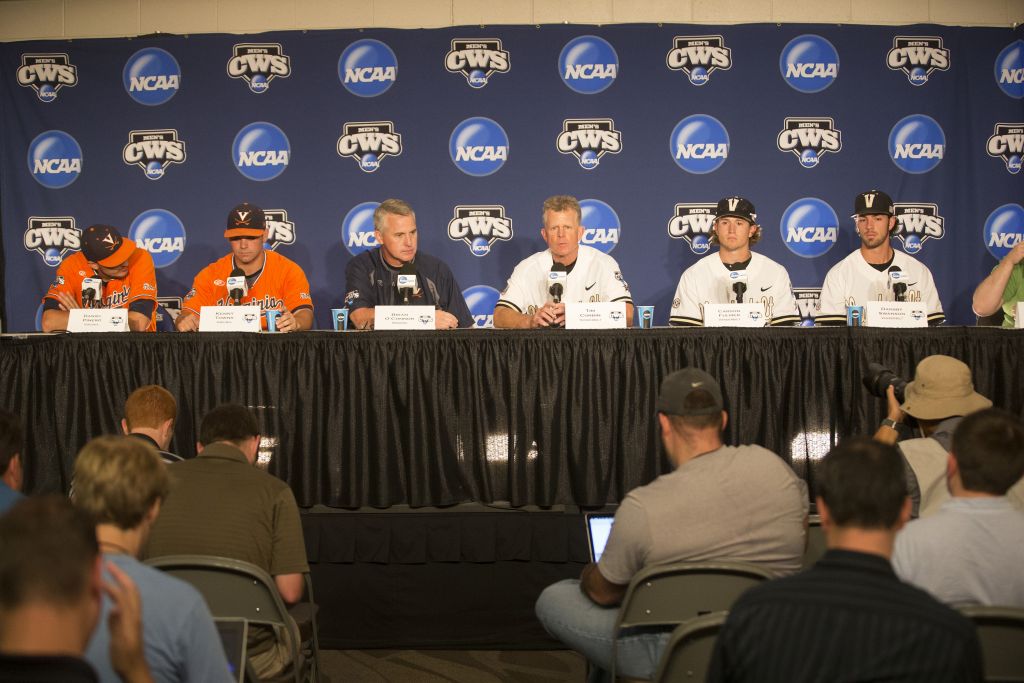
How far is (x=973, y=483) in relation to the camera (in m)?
1.84

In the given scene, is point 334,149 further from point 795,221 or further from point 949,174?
point 949,174

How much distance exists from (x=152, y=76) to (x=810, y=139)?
14.3 ft

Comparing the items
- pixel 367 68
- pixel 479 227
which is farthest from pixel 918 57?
pixel 367 68

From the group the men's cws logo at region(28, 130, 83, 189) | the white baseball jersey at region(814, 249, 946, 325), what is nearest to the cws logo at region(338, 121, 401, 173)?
the men's cws logo at region(28, 130, 83, 189)

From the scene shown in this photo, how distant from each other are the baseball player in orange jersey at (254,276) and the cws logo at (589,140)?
78.5 inches

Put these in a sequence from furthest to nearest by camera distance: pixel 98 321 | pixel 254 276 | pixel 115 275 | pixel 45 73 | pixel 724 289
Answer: pixel 45 73
pixel 254 276
pixel 115 275
pixel 724 289
pixel 98 321

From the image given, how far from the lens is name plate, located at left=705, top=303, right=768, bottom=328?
394cm

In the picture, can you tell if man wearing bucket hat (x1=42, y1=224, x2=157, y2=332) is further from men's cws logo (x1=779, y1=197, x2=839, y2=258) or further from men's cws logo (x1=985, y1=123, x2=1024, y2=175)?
men's cws logo (x1=985, y1=123, x2=1024, y2=175)

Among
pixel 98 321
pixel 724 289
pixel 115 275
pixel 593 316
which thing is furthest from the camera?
pixel 115 275

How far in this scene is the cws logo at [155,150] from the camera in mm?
6234

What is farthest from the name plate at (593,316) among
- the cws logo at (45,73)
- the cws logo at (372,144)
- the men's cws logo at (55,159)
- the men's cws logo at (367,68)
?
the cws logo at (45,73)

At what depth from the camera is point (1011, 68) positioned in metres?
6.07

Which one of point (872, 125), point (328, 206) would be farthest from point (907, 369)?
point (328, 206)

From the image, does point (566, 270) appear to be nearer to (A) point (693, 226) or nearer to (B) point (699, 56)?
(A) point (693, 226)
